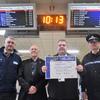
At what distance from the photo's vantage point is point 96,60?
550cm

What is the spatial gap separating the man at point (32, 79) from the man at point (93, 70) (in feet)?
2.15

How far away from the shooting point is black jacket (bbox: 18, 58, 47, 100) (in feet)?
18.4

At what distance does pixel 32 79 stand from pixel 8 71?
0.39m

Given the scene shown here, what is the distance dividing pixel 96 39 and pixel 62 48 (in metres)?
0.52

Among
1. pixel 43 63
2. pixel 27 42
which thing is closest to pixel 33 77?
pixel 43 63

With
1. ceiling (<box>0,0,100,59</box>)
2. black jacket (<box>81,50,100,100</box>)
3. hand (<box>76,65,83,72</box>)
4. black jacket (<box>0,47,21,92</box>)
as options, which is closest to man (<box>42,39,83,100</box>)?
hand (<box>76,65,83,72</box>)

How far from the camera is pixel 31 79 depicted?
560cm

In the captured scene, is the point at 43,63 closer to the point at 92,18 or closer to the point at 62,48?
the point at 62,48

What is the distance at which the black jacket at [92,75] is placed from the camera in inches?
214

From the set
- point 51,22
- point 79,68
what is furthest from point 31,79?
point 51,22

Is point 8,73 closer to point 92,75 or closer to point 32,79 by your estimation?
point 32,79

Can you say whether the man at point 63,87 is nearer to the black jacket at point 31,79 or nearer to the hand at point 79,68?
the hand at point 79,68

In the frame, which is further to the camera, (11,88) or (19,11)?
(19,11)

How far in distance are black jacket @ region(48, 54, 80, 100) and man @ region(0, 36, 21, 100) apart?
0.64 m
